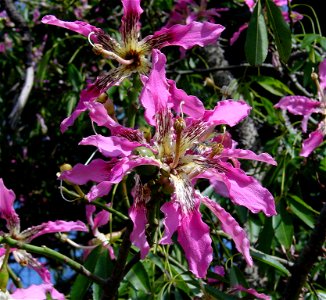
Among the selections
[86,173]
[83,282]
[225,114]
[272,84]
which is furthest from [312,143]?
[86,173]

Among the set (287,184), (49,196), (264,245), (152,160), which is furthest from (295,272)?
(49,196)

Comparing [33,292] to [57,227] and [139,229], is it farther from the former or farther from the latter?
[139,229]

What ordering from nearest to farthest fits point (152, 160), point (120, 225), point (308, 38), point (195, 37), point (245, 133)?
point (152, 160)
point (195, 37)
point (308, 38)
point (245, 133)
point (120, 225)

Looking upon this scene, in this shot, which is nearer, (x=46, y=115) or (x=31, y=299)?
(x=31, y=299)

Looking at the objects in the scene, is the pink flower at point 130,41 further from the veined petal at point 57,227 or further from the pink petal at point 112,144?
the veined petal at point 57,227

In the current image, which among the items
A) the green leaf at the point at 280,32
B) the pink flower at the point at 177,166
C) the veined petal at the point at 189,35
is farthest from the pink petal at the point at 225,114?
the green leaf at the point at 280,32

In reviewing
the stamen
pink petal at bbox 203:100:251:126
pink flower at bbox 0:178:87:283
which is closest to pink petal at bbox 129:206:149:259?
the stamen

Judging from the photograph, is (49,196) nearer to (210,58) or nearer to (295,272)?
(210,58)
